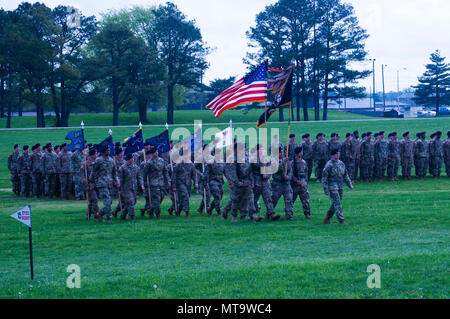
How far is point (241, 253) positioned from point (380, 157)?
50.1 ft

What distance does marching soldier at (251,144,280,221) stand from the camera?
15.6 m

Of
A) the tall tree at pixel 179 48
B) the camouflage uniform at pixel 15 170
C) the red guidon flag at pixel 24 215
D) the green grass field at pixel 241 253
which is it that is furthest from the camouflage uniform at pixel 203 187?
the tall tree at pixel 179 48

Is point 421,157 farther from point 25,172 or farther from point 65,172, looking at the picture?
point 25,172

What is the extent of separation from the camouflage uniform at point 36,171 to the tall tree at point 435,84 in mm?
63391

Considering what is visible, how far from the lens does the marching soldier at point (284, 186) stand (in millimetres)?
15555

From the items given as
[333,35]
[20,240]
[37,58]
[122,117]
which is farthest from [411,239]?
[122,117]

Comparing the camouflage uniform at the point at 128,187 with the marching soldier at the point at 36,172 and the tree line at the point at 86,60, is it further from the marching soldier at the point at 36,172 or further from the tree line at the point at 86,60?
the tree line at the point at 86,60

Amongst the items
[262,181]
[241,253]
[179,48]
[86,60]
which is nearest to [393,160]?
[262,181]

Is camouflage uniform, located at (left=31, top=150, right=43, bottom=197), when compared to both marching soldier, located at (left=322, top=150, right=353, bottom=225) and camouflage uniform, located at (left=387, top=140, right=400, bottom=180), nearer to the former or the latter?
marching soldier, located at (left=322, top=150, right=353, bottom=225)

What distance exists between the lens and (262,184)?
15719mm

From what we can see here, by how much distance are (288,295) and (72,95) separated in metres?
60.3

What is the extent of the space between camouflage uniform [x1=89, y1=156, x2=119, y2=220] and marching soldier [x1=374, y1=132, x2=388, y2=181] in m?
13.6

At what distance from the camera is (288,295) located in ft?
26.6

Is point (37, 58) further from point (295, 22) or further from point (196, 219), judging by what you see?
point (196, 219)
